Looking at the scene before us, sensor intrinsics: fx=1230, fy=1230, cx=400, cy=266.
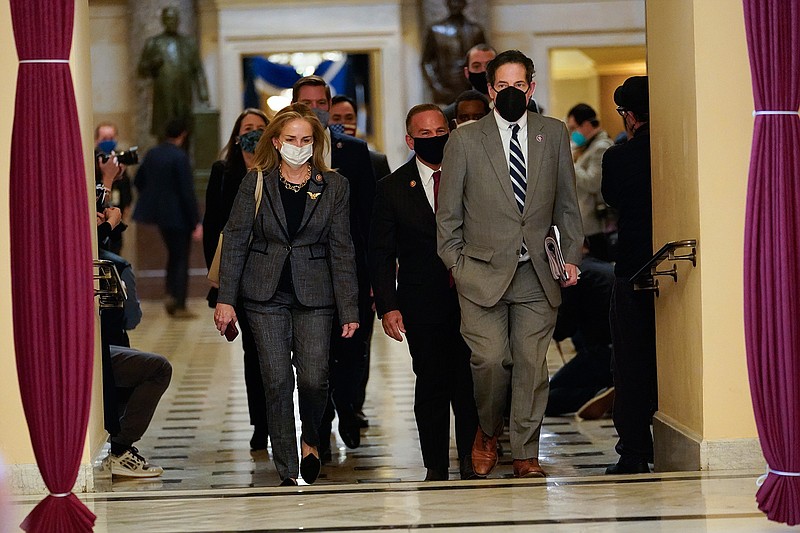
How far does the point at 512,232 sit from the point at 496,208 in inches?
4.7

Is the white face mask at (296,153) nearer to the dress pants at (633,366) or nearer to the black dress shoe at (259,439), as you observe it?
the dress pants at (633,366)

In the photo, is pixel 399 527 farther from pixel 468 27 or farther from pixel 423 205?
pixel 468 27

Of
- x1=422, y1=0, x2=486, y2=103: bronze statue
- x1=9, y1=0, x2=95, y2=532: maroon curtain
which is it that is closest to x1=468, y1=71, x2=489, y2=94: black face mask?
x1=9, y1=0, x2=95, y2=532: maroon curtain

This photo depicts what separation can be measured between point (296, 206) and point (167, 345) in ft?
20.4

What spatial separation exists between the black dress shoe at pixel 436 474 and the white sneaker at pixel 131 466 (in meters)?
1.45

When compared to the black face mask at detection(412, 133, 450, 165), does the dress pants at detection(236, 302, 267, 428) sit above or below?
below

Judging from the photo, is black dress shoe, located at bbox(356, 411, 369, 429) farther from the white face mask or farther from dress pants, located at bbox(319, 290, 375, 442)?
the white face mask

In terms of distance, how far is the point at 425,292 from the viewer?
5406 millimetres

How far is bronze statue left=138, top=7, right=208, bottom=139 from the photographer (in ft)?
49.2

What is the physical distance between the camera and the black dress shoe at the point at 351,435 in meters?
6.68

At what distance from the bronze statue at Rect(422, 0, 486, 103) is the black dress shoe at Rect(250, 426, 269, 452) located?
873 cm

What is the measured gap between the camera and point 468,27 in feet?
48.8

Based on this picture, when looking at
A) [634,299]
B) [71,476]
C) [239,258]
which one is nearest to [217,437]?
[239,258]

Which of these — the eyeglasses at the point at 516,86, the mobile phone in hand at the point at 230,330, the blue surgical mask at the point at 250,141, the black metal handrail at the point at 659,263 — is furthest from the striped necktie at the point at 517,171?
the blue surgical mask at the point at 250,141
